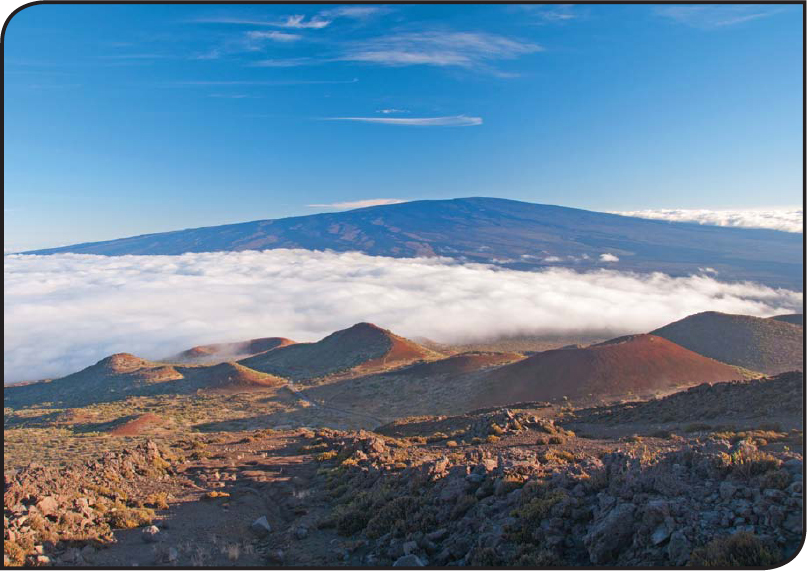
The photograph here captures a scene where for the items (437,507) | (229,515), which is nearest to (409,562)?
(437,507)

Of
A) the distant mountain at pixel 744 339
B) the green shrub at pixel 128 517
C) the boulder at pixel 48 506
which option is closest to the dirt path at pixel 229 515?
the green shrub at pixel 128 517

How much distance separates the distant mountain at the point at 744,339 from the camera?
41.2 meters

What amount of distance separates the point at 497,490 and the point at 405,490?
2.10m

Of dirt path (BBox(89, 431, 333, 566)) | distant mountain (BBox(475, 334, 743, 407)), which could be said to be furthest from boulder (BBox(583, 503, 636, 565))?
distant mountain (BBox(475, 334, 743, 407))

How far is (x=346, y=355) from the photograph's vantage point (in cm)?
5738

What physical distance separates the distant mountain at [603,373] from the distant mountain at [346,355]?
59.6ft

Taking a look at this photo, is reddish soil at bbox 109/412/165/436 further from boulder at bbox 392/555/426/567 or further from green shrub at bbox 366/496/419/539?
boulder at bbox 392/555/426/567

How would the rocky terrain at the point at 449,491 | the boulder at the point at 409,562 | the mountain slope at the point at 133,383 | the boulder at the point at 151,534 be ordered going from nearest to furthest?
the rocky terrain at the point at 449,491 → the boulder at the point at 409,562 → the boulder at the point at 151,534 → the mountain slope at the point at 133,383

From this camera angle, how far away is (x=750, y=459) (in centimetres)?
523

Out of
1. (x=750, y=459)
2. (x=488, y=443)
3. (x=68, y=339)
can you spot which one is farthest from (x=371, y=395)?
(x=68, y=339)

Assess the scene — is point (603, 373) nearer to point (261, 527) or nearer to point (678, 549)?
point (261, 527)

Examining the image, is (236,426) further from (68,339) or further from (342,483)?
(68,339)

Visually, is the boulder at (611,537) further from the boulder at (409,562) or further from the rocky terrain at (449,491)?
the boulder at (409,562)

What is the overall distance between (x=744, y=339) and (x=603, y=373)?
24873mm
